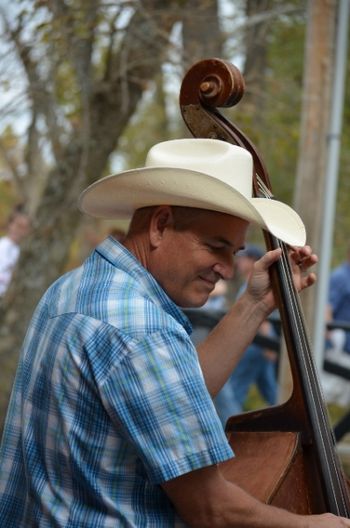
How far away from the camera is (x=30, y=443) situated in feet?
7.68

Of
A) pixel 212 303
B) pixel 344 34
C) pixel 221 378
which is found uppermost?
pixel 221 378

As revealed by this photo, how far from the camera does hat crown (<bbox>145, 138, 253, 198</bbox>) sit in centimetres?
243

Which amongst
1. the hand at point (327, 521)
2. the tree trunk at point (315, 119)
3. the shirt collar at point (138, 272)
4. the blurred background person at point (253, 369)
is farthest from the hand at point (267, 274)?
the blurred background person at point (253, 369)

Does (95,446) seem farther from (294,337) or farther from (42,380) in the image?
(294,337)

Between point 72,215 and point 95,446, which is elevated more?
point 95,446

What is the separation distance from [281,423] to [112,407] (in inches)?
23.4

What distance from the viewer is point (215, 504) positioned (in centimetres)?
217

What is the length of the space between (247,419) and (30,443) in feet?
2.00

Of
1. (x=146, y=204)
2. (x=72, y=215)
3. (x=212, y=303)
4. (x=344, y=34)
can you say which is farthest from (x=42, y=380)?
(x=212, y=303)

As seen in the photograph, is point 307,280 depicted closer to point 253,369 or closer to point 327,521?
point 327,521

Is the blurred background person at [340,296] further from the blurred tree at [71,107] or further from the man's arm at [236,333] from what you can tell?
the man's arm at [236,333]

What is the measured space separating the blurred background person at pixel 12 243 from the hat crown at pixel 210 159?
4.47m

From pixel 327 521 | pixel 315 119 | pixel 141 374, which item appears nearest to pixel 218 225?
pixel 141 374

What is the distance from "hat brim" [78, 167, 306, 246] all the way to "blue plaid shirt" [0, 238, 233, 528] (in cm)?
17
